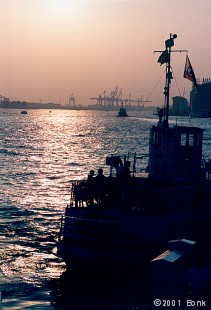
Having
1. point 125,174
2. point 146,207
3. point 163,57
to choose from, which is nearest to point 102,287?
point 146,207

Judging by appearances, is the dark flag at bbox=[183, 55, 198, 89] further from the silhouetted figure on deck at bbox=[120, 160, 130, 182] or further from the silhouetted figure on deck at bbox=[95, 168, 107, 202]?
the silhouetted figure on deck at bbox=[95, 168, 107, 202]

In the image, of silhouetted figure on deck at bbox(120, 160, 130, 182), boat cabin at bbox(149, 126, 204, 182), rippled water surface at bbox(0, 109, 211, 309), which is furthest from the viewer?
boat cabin at bbox(149, 126, 204, 182)

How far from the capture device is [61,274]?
24922 mm

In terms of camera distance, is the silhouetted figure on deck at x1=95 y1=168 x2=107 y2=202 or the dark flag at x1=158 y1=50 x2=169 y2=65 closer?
the silhouetted figure on deck at x1=95 y1=168 x2=107 y2=202

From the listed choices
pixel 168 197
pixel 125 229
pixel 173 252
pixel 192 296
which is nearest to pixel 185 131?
pixel 168 197

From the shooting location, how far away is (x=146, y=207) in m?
25.5

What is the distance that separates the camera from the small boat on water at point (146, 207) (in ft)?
79.0

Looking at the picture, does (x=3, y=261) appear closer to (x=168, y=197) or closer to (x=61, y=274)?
(x=61, y=274)

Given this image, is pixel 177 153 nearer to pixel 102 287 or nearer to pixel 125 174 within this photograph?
pixel 125 174

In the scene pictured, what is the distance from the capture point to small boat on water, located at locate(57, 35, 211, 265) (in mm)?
24094

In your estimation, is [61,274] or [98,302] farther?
[61,274]

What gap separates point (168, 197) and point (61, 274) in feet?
20.1

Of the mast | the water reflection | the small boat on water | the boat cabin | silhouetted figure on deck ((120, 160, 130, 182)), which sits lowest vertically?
the water reflection

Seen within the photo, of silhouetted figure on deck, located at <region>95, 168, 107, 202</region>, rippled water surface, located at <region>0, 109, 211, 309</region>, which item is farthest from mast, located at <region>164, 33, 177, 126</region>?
rippled water surface, located at <region>0, 109, 211, 309</region>
